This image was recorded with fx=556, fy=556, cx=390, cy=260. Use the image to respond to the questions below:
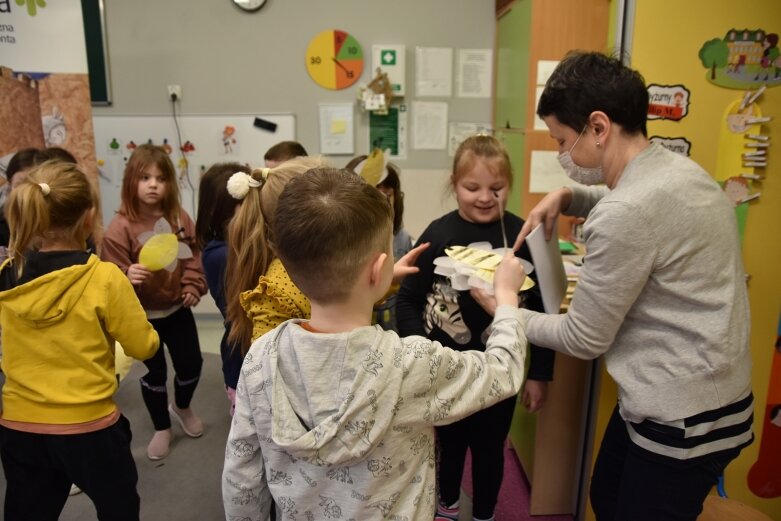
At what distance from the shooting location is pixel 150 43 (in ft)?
12.0

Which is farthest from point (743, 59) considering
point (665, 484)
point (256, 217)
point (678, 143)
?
point (256, 217)

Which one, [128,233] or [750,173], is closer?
[750,173]

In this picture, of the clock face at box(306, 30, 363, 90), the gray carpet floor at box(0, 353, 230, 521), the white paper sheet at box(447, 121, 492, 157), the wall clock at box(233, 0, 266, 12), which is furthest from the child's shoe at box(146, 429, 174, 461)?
the wall clock at box(233, 0, 266, 12)

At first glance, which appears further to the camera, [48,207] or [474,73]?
[474,73]

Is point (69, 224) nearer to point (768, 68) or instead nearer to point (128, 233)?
point (128, 233)

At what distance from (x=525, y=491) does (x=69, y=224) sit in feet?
6.26

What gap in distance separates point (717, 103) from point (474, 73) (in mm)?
2190

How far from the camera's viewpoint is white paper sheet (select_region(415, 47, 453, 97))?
3.64m

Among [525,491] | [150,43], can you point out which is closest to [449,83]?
[150,43]

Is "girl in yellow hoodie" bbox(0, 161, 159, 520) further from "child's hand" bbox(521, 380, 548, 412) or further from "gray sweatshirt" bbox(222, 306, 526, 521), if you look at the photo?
"child's hand" bbox(521, 380, 548, 412)

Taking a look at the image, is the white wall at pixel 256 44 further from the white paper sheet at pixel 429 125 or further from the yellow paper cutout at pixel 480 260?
the yellow paper cutout at pixel 480 260

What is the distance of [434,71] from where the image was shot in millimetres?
3666

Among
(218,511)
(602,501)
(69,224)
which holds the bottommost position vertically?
(218,511)

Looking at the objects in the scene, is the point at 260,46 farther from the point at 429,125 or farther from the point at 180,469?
the point at 180,469
